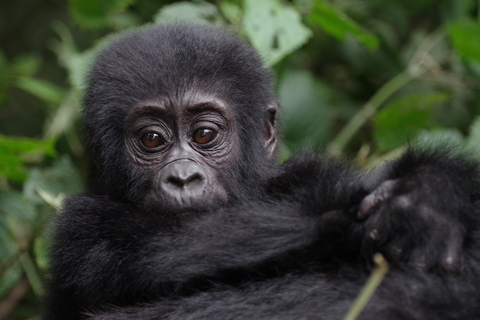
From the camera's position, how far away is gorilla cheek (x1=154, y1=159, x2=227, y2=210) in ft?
6.14

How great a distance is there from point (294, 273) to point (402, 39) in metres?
3.47

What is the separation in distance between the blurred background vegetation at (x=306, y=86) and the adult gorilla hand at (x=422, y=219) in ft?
3.29

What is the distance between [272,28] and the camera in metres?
2.73

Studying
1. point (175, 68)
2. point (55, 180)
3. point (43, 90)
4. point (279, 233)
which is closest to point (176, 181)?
point (175, 68)

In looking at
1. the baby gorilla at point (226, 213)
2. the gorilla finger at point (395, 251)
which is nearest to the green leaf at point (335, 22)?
the baby gorilla at point (226, 213)

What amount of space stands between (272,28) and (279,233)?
5.00 ft

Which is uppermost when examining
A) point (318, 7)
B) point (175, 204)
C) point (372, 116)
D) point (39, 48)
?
point (39, 48)

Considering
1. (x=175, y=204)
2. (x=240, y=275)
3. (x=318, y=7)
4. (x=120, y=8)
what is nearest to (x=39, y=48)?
(x=120, y=8)

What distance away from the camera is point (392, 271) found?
125cm

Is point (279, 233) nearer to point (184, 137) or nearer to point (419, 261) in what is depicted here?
point (419, 261)

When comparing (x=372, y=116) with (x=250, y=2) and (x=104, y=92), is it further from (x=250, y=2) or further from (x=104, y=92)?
(x=104, y=92)

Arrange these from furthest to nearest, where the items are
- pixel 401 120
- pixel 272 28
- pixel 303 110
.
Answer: pixel 303 110 → pixel 401 120 → pixel 272 28

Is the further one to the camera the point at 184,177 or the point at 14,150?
the point at 14,150

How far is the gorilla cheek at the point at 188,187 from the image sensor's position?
6.14 feet
